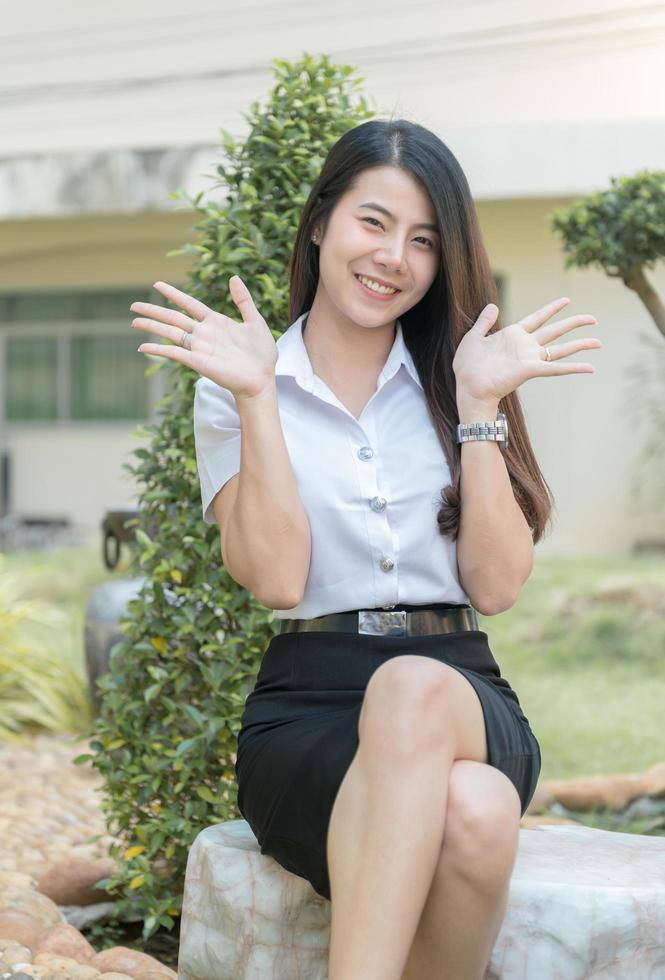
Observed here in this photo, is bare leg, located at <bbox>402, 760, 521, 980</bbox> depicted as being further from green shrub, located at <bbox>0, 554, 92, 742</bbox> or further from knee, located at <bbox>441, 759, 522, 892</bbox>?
green shrub, located at <bbox>0, 554, 92, 742</bbox>

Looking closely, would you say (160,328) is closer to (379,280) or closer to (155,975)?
(379,280)

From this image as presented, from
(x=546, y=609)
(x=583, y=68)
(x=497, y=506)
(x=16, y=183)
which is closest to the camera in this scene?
(x=497, y=506)

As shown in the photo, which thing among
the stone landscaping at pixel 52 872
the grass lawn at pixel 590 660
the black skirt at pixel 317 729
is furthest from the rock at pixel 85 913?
the grass lawn at pixel 590 660

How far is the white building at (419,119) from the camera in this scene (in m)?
9.16

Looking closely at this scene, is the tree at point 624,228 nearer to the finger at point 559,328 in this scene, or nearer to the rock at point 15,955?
the finger at point 559,328

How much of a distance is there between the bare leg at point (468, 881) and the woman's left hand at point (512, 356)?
768mm

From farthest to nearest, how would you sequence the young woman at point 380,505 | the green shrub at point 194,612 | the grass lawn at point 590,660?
1. the grass lawn at point 590,660
2. the green shrub at point 194,612
3. the young woman at point 380,505

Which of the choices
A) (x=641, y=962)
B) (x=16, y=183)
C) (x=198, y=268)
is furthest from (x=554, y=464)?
(x=641, y=962)

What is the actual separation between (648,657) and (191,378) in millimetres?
4500

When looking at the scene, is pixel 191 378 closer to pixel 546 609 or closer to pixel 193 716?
pixel 193 716

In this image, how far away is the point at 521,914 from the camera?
2.12m

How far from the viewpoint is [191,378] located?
3035 mm

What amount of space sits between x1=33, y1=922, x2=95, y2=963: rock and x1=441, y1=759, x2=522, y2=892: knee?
3.82 feet

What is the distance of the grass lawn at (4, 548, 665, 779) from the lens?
5.48m
